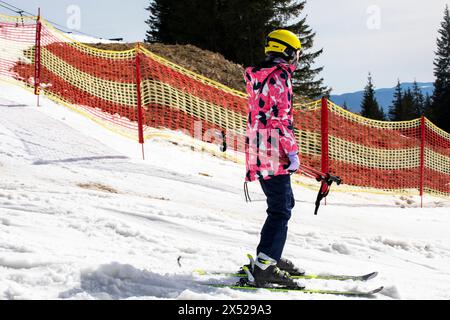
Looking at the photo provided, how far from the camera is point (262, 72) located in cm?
403

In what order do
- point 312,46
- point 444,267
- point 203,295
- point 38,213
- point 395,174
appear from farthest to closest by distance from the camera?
point 312,46, point 395,174, point 444,267, point 38,213, point 203,295

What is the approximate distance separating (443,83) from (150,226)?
56916 mm

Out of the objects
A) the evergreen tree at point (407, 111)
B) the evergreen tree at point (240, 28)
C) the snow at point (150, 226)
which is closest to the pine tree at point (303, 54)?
the evergreen tree at point (240, 28)

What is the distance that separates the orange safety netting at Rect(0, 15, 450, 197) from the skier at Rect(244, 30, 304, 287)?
784 cm

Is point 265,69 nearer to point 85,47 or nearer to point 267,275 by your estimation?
point 267,275

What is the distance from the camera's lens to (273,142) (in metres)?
4.02

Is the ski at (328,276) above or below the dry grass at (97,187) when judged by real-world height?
below

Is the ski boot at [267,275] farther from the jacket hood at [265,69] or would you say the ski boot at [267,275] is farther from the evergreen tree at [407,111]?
the evergreen tree at [407,111]

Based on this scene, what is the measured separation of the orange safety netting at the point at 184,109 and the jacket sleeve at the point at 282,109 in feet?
26.4

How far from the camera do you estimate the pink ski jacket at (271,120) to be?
13.0 ft

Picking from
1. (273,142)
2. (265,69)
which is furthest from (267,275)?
(265,69)
